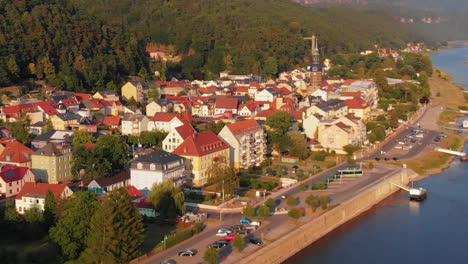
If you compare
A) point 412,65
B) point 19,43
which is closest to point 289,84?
point 19,43

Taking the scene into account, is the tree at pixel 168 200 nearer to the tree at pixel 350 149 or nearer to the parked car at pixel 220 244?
the parked car at pixel 220 244

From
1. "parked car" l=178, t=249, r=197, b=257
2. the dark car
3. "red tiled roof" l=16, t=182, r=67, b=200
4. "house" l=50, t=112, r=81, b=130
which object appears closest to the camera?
"parked car" l=178, t=249, r=197, b=257

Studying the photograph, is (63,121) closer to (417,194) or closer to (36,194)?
(36,194)

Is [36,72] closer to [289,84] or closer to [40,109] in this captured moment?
[40,109]

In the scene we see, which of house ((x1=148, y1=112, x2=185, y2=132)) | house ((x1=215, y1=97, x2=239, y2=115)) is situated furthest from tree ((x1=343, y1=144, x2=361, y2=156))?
house ((x1=215, y1=97, x2=239, y2=115))

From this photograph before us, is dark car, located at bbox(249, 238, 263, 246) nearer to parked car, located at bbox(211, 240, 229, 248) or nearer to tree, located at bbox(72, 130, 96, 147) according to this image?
parked car, located at bbox(211, 240, 229, 248)
